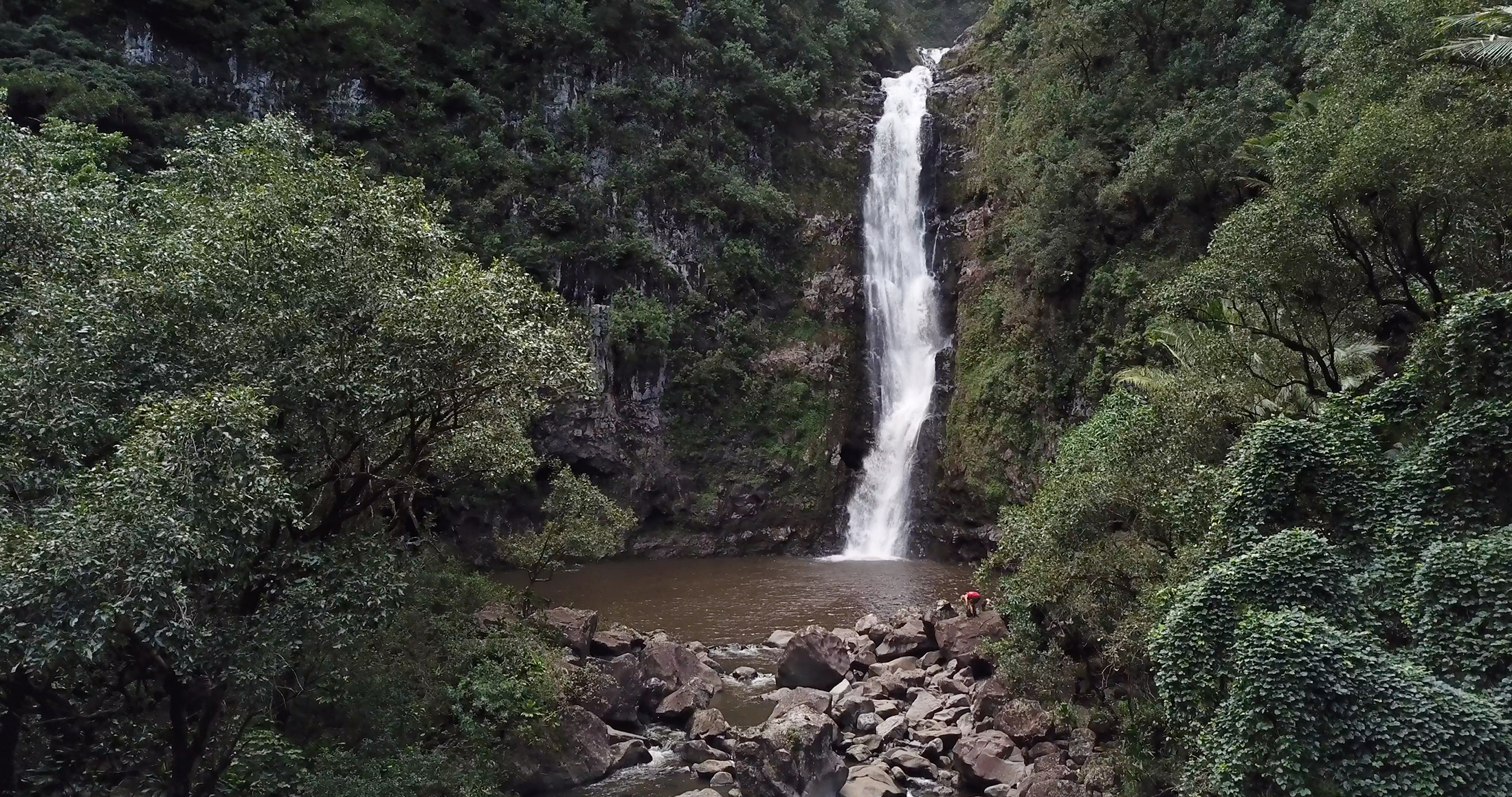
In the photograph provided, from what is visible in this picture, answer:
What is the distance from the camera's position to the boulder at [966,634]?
17.7 metres

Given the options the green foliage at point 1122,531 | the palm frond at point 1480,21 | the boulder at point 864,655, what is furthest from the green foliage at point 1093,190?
the boulder at point 864,655

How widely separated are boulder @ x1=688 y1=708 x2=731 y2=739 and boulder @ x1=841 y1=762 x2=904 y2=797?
2521 mm

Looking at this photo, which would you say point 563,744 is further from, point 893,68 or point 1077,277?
point 893,68

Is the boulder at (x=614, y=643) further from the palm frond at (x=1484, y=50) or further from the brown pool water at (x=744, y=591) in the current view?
the palm frond at (x=1484, y=50)

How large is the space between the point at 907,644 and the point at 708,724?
548cm

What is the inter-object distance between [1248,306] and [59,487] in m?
15.3

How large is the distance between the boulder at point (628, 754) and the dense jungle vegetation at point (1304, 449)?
6.28m

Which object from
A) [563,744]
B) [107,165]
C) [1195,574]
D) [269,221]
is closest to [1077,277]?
[1195,574]

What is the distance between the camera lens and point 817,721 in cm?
1294

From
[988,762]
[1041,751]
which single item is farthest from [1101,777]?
[988,762]

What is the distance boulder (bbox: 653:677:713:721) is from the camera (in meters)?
15.8

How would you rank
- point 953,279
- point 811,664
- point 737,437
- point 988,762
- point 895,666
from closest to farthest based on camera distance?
point 988,762
point 811,664
point 895,666
point 737,437
point 953,279

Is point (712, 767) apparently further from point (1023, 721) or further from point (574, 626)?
point (1023, 721)

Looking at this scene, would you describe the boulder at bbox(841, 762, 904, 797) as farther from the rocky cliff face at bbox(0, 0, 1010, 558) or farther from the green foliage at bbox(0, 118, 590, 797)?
the rocky cliff face at bbox(0, 0, 1010, 558)
